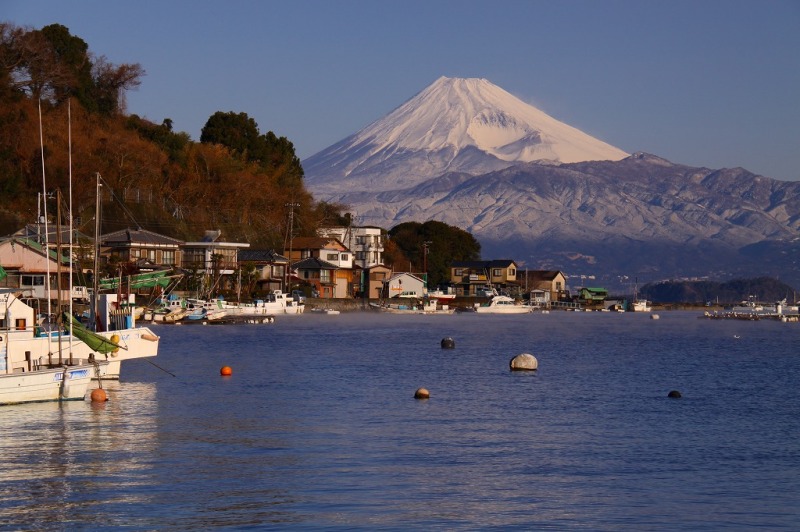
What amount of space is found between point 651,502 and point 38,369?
57.7ft

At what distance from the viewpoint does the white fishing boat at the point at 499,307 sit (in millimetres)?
125812

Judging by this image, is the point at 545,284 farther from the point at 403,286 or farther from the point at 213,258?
the point at 213,258

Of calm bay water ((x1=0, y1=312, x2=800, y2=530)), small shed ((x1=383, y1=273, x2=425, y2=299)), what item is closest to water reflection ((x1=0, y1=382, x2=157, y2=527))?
calm bay water ((x1=0, y1=312, x2=800, y2=530))

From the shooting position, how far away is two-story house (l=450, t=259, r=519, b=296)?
483ft

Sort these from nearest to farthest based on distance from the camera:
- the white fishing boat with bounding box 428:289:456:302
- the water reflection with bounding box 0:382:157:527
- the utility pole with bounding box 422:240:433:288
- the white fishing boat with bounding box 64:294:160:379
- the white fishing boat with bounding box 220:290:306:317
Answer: the water reflection with bounding box 0:382:157:527 < the white fishing boat with bounding box 64:294:160:379 < the white fishing boat with bounding box 220:290:306:317 < the white fishing boat with bounding box 428:289:456:302 < the utility pole with bounding box 422:240:433:288

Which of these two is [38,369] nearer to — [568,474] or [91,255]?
[568,474]

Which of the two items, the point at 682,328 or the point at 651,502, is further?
the point at 682,328

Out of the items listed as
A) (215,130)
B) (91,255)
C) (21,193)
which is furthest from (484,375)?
(215,130)

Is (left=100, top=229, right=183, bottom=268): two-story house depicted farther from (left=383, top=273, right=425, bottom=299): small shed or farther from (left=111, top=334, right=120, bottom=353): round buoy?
(left=111, top=334, right=120, bottom=353): round buoy

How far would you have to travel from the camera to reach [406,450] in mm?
25047

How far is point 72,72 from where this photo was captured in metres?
103

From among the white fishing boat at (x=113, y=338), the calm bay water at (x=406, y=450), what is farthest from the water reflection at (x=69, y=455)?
the white fishing boat at (x=113, y=338)

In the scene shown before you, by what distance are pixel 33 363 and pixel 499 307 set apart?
97.5 m

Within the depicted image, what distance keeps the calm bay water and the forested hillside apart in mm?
46483
